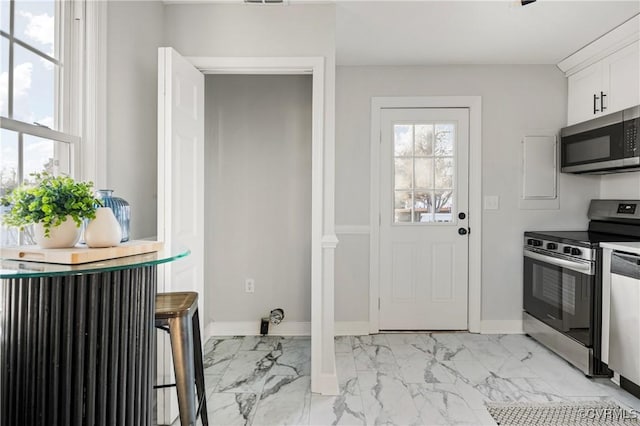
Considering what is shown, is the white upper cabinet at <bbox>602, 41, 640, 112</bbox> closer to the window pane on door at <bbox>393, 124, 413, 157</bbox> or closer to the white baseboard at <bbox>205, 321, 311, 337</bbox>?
the window pane on door at <bbox>393, 124, 413, 157</bbox>

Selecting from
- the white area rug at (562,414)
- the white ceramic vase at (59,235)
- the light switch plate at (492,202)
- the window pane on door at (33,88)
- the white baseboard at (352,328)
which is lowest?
the white area rug at (562,414)

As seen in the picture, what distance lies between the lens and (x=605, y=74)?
2.81 m

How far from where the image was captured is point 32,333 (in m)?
1.00

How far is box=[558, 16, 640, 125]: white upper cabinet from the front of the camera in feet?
8.36

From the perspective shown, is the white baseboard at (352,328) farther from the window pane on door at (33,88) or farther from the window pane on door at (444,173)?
the window pane on door at (33,88)

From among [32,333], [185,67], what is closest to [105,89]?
[185,67]

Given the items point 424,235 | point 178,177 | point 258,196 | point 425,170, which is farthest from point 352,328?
point 178,177

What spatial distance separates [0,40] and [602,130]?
11.5 feet

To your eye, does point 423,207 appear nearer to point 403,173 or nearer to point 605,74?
point 403,173

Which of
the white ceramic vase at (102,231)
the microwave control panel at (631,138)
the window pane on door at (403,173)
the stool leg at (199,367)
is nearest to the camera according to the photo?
the white ceramic vase at (102,231)

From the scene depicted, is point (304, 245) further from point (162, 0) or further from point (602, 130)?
point (602, 130)

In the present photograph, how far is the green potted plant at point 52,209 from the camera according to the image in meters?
1.01

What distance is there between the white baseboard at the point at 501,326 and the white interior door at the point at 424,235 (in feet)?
0.53

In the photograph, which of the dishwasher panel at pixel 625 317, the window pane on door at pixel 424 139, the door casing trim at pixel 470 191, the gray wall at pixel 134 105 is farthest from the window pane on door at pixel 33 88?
the dishwasher panel at pixel 625 317
